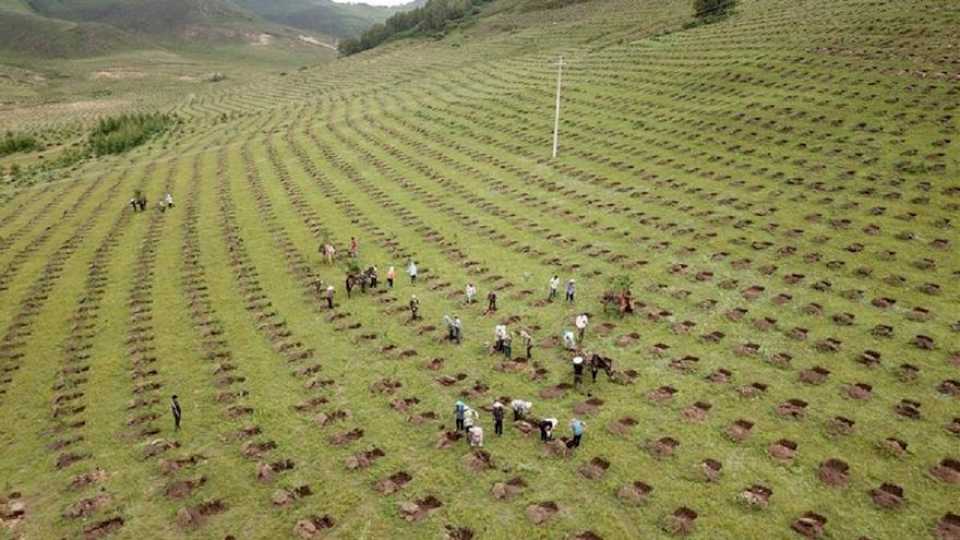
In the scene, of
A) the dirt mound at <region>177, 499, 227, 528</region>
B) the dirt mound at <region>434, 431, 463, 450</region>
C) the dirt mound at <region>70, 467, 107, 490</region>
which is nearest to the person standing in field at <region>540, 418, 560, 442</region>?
the dirt mound at <region>434, 431, 463, 450</region>

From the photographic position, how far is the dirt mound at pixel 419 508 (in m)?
23.7

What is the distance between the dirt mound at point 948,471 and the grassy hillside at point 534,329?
131 millimetres

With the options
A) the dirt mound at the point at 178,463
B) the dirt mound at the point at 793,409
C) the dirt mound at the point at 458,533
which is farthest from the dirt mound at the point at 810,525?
the dirt mound at the point at 178,463

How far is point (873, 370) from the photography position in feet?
100

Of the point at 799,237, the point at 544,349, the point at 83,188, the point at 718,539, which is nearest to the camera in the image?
the point at 718,539

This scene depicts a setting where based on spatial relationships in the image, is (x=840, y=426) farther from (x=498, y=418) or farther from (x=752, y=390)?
(x=498, y=418)

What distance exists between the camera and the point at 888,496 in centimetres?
2277

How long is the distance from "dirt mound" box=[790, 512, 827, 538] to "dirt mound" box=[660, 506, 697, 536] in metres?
3.26

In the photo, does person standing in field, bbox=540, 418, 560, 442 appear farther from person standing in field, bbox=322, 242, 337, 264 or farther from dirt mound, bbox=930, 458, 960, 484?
person standing in field, bbox=322, 242, 337, 264

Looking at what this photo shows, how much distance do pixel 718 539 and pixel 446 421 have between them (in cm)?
1265

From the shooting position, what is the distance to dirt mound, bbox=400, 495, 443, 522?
2369 cm

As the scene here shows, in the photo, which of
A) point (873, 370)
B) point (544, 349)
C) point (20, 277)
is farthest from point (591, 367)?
point (20, 277)

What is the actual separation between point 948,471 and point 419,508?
64.6 feet

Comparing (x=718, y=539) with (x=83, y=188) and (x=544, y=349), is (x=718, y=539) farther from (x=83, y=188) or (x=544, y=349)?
(x=83, y=188)
